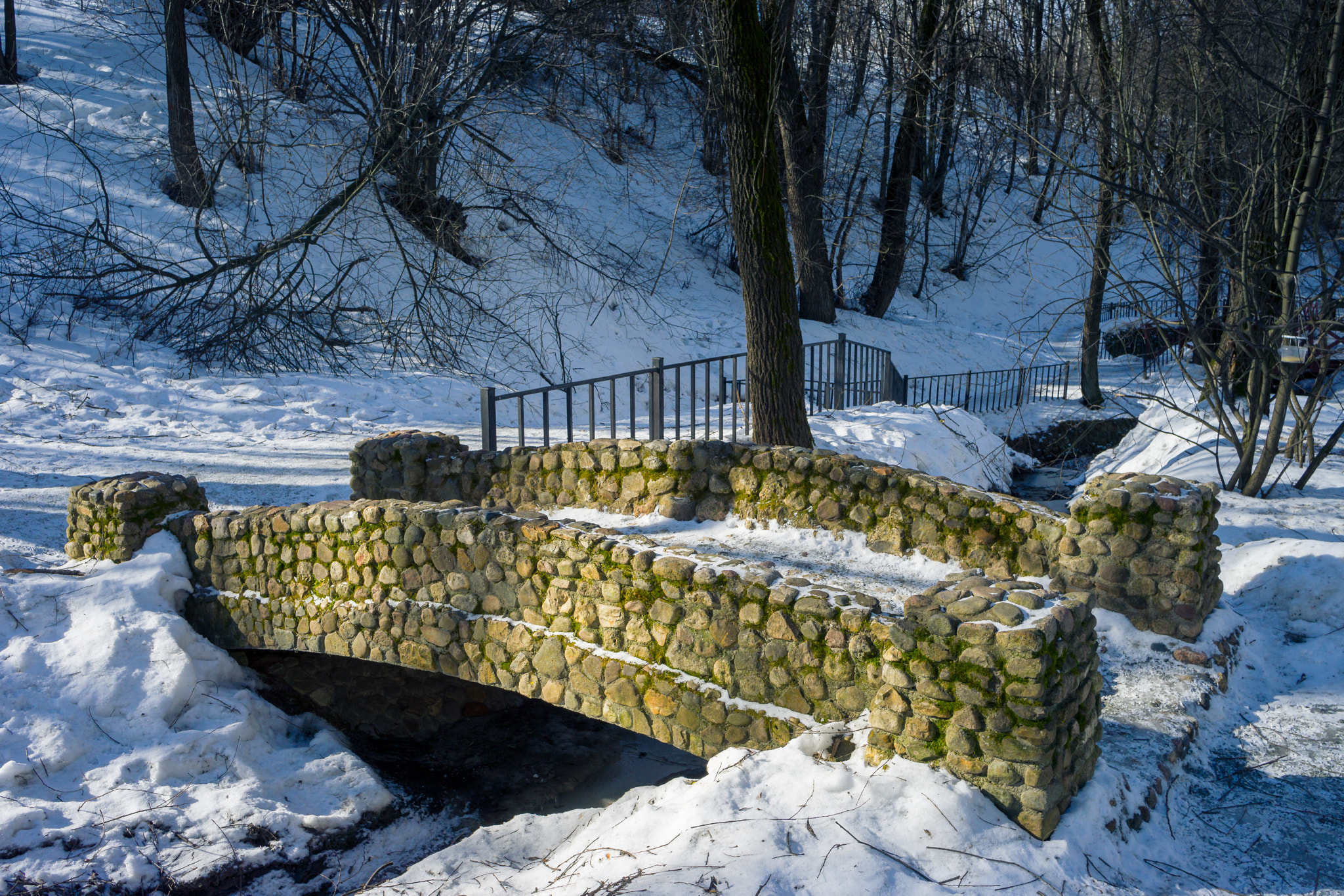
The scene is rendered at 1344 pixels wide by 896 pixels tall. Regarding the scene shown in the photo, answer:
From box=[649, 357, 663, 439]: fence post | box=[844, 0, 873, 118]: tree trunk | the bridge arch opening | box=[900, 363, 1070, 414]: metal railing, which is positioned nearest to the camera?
the bridge arch opening

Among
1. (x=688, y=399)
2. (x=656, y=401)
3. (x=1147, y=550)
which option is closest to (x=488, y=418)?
(x=656, y=401)

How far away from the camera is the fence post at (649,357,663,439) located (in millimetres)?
7820

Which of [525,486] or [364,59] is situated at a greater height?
[364,59]

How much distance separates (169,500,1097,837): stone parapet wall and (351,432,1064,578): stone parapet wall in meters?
1.50

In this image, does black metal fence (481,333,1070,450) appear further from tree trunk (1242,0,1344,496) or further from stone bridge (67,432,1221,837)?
tree trunk (1242,0,1344,496)

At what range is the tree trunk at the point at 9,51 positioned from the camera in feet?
45.6

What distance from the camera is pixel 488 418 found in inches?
295

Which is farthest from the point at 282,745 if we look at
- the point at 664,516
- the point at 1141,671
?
the point at 1141,671

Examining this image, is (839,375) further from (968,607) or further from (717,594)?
(968,607)

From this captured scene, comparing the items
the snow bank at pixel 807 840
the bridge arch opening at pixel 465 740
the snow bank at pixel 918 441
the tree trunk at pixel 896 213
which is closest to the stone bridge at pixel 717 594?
the snow bank at pixel 807 840

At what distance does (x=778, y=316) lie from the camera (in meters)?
7.30

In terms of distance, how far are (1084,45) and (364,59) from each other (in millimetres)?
7651

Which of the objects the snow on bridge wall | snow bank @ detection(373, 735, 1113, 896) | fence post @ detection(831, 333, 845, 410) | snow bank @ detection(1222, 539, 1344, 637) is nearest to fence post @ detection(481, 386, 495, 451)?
the snow on bridge wall

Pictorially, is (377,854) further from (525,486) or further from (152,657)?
(525,486)
